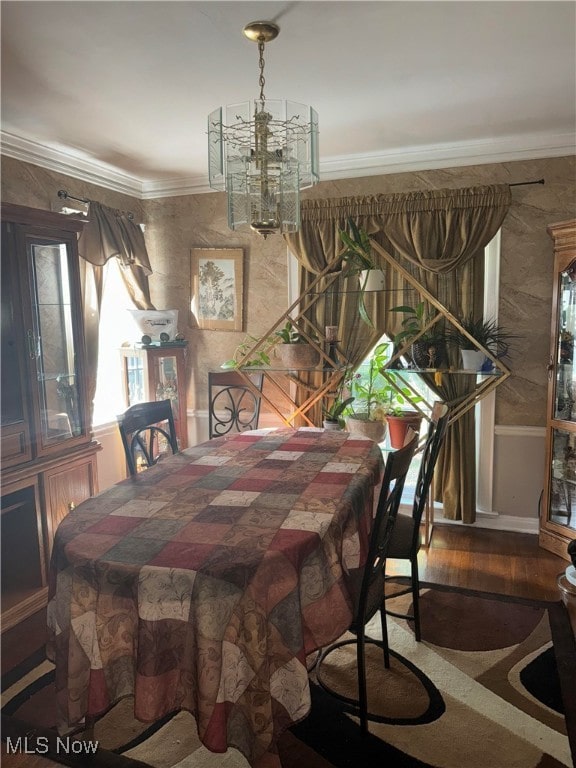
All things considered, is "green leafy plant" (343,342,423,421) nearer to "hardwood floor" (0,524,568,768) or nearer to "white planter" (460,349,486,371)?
"white planter" (460,349,486,371)

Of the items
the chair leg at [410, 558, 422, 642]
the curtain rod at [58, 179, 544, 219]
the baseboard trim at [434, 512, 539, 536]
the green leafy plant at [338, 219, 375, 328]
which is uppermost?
the curtain rod at [58, 179, 544, 219]

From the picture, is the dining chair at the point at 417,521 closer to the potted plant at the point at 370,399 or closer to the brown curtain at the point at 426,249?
the potted plant at the point at 370,399

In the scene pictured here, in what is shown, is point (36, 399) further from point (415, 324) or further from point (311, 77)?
point (415, 324)

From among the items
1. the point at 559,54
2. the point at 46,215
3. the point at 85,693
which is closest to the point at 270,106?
the point at 559,54

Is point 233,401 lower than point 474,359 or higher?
lower

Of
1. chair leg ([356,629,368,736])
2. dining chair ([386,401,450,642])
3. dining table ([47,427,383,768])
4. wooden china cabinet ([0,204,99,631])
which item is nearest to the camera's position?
dining table ([47,427,383,768])

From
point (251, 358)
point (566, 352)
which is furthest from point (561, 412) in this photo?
point (251, 358)

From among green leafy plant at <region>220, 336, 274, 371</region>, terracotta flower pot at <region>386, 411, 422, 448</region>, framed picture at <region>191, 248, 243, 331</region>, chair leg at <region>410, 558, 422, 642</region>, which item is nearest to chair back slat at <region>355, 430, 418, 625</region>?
chair leg at <region>410, 558, 422, 642</region>

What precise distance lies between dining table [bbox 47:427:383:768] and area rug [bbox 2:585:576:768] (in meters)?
0.46

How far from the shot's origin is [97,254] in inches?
148

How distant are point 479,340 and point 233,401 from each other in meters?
1.79

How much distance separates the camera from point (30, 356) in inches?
111

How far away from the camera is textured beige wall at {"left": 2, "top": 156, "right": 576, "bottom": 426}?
11.0ft

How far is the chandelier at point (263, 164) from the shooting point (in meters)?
2.03
